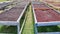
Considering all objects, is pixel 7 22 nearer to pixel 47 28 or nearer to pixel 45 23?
pixel 45 23

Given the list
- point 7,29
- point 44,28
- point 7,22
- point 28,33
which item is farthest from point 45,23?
point 7,29

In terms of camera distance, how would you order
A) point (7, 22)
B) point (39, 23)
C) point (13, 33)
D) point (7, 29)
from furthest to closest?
1. point (7, 29)
2. point (13, 33)
3. point (7, 22)
4. point (39, 23)

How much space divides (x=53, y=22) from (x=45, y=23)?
0.17m

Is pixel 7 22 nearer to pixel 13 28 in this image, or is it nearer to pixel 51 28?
pixel 13 28

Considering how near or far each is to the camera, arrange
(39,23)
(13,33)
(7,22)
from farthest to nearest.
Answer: (13,33)
(7,22)
(39,23)

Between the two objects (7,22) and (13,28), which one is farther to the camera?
(13,28)

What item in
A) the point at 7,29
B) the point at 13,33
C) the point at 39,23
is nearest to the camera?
the point at 39,23

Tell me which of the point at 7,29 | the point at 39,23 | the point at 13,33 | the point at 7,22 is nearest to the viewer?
the point at 39,23

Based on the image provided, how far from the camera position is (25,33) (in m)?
3.06

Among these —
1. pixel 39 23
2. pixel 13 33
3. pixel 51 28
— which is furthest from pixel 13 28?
pixel 39 23

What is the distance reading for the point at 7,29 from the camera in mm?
3332

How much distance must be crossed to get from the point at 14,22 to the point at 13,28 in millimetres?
1207

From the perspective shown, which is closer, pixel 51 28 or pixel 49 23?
pixel 49 23

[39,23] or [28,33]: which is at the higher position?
[39,23]
